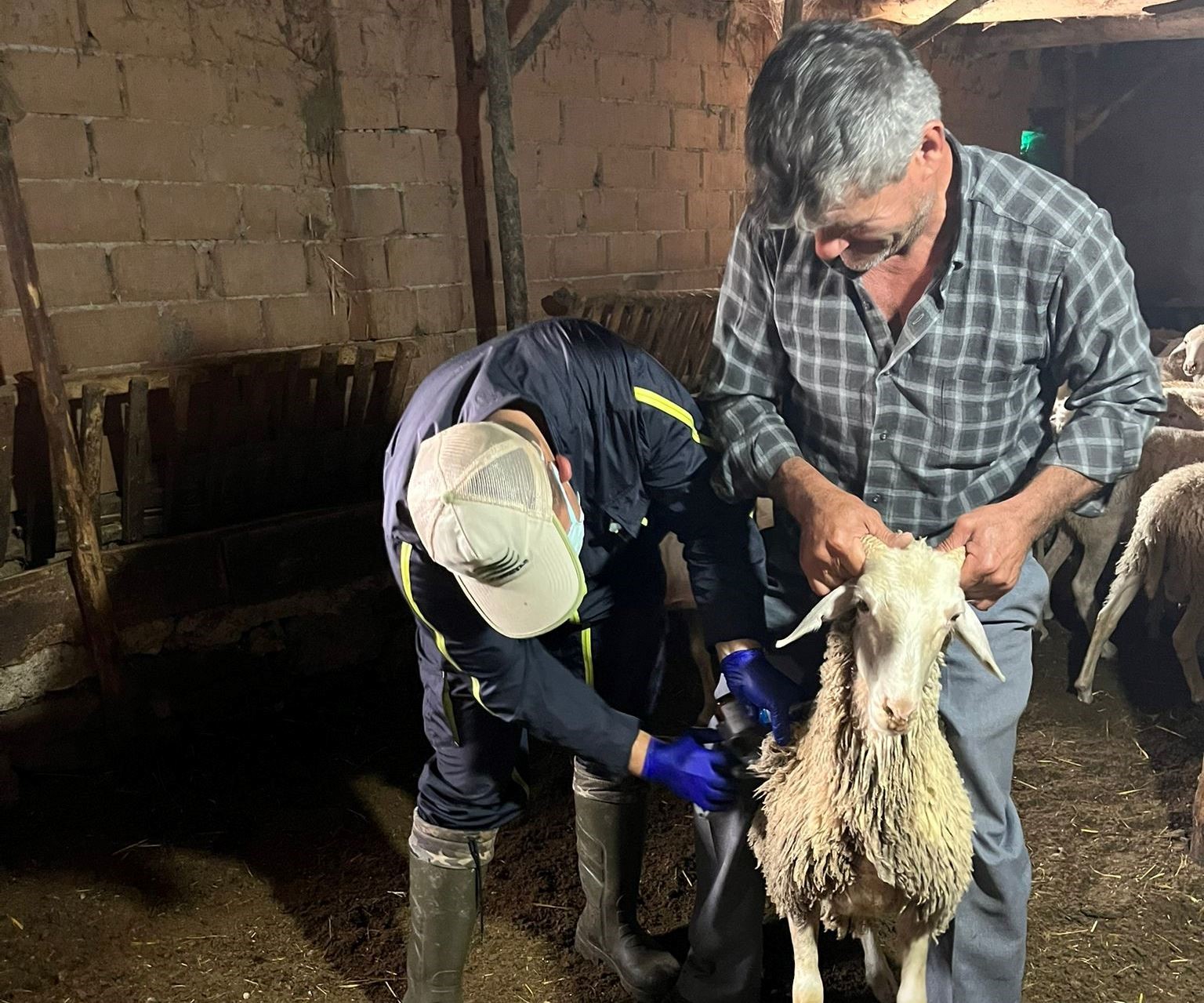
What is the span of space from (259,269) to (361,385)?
0.74 metres

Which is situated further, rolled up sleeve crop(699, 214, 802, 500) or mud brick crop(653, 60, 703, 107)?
mud brick crop(653, 60, 703, 107)

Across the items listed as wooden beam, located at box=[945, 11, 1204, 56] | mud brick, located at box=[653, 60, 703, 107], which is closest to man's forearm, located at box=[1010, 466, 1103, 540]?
mud brick, located at box=[653, 60, 703, 107]

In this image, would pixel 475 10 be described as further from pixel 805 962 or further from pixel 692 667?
pixel 805 962

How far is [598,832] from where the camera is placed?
101 inches

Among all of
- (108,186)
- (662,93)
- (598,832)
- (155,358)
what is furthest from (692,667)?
(662,93)

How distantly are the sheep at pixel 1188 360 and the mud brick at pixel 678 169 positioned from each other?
3.07m

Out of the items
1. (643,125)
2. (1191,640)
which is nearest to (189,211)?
(643,125)

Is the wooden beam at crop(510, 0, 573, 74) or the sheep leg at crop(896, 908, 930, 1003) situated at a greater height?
the wooden beam at crop(510, 0, 573, 74)

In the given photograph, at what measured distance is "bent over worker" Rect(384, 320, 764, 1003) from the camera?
1613 mm

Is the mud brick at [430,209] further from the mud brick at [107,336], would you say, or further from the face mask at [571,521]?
the face mask at [571,521]

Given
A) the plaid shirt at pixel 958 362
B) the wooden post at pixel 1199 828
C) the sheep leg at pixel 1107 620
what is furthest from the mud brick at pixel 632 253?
the wooden post at pixel 1199 828

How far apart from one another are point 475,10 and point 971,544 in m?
4.40

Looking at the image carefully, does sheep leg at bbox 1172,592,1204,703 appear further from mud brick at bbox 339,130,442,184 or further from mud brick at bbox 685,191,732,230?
mud brick at bbox 339,130,442,184

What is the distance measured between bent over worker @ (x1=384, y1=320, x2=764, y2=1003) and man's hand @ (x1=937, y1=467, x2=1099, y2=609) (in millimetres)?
602
